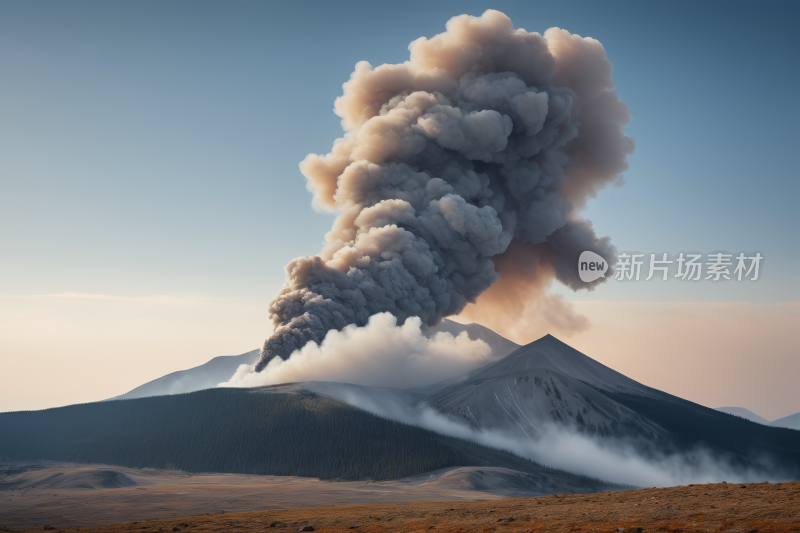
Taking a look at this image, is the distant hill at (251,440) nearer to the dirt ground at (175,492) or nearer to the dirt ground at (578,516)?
the dirt ground at (175,492)

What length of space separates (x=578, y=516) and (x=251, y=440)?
268 ft

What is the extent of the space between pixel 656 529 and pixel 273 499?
4528 centimetres

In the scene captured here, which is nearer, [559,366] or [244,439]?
[244,439]

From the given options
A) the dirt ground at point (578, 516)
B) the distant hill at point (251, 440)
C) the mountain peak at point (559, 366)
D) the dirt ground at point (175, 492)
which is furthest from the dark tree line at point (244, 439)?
the dirt ground at point (578, 516)

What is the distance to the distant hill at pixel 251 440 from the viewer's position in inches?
3834

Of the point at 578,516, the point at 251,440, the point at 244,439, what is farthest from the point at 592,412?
the point at 578,516

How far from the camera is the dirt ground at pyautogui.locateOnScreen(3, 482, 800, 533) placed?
28062 mm

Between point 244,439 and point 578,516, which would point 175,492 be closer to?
point 244,439

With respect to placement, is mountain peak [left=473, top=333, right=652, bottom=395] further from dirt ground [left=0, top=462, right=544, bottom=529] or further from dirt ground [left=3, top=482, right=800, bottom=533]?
dirt ground [left=3, top=482, right=800, bottom=533]

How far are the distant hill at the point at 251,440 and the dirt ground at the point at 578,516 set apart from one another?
5024cm

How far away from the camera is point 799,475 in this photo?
135875 mm

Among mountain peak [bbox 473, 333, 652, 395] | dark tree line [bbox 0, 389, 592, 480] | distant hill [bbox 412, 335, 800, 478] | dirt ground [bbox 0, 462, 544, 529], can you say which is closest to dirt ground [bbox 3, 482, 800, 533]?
dirt ground [bbox 0, 462, 544, 529]

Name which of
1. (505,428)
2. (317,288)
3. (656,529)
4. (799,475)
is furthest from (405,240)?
(799,475)

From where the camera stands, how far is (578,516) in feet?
111
